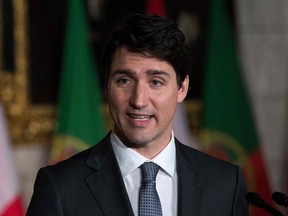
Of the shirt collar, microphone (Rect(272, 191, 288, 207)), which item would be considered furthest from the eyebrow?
microphone (Rect(272, 191, 288, 207))

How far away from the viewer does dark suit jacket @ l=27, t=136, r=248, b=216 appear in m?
1.34

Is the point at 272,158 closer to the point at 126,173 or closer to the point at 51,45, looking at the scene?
the point at 51,45

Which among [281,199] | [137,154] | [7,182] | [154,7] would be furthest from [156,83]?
[154,7]

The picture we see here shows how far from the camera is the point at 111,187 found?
1381 millimetres

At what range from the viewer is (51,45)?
9.92ft

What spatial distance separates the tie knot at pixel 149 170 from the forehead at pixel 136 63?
0.61 feet

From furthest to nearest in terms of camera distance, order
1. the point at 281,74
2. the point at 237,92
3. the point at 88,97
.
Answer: the point at 281,74 → the point at 237,92 → the point at 88,97

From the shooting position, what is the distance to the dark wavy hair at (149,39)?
1.33 metres

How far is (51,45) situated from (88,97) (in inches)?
10.6

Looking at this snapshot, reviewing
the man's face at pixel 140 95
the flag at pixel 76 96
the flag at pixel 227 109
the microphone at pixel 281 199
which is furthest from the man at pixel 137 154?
the flag at pixel 227 109

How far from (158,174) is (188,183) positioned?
6 cm

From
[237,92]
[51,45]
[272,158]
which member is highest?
[51,45]

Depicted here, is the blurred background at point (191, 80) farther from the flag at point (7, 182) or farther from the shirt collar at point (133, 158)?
the shirt collar at point (133, 158)

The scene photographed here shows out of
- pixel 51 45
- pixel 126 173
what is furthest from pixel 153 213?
pixel 51 45
